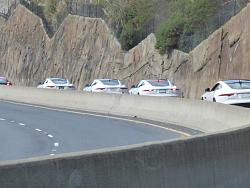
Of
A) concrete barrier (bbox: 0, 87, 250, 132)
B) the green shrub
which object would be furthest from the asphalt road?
the green shrub

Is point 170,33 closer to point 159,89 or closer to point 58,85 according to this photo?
point 58,85

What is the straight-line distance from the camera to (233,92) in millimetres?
28297

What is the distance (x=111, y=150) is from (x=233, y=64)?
36.0 meters

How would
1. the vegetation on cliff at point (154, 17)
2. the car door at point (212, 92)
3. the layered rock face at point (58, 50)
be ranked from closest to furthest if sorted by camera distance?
the car door at point (212, 92) < the vegetation on cliff at point (154, 17) < the layered rock face at point (58, 50)

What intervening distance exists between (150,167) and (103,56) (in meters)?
54.7

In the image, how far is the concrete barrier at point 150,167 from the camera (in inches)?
259

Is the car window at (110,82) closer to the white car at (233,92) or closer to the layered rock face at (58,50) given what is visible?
the white car at (233,92)

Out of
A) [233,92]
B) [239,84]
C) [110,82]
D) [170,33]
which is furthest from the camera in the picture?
[170,33]

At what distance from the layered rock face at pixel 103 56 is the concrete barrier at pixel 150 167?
31.6 meters

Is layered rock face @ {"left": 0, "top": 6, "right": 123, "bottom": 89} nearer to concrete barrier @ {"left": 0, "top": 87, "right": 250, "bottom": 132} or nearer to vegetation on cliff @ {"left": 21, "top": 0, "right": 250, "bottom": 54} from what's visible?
vegetation on cliff @ {"left": 21, "top": 0, "right": 250, "bottom": 54}

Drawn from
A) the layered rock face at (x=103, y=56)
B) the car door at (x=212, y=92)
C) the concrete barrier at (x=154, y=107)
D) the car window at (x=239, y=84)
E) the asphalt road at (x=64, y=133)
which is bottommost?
the asphalt road at (x=64, y=133)

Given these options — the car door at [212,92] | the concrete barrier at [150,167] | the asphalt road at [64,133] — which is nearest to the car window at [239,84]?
the car door at [212,92]

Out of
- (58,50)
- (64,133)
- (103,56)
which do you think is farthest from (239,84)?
(58,50)

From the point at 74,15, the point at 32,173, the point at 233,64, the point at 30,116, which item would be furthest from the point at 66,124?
the point at 74,15
